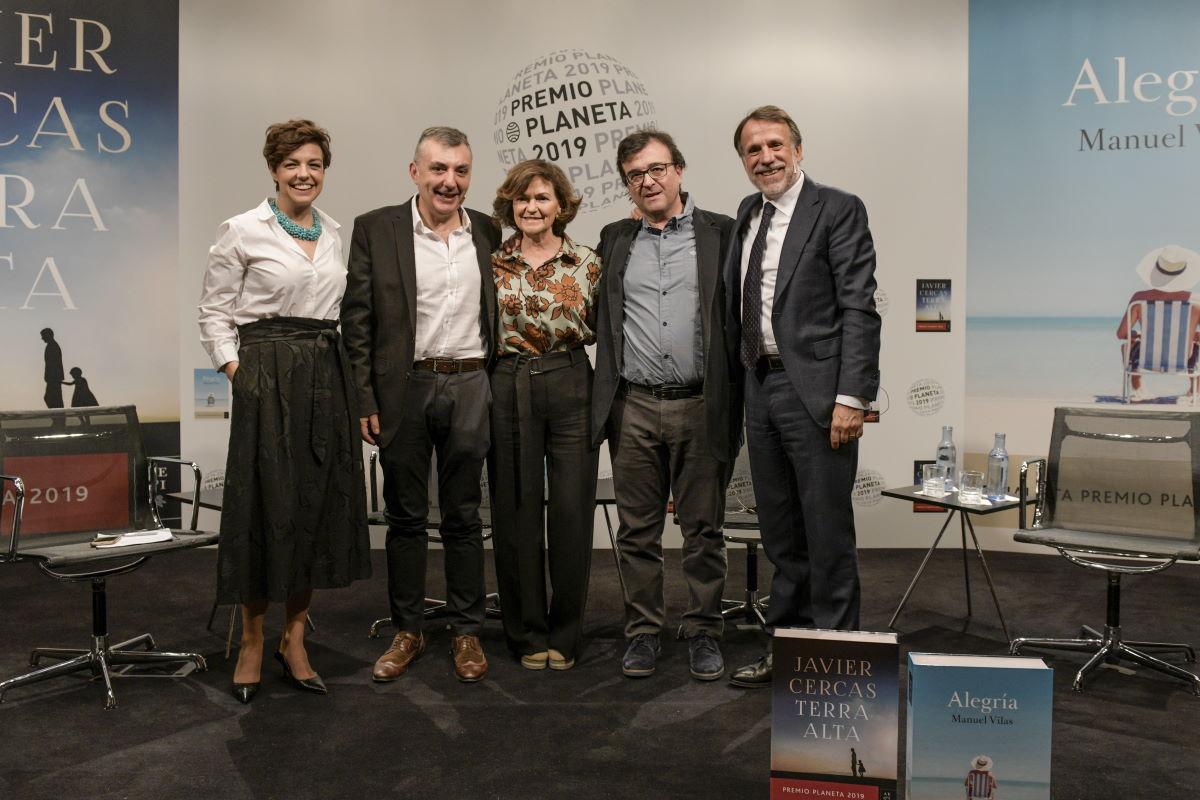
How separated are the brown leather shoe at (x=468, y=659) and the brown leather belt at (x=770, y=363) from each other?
1.35 m

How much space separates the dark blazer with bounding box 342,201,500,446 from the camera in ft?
10.6

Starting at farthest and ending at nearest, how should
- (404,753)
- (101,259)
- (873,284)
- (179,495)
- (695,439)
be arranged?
(101,259) < (179,495) < (695,439) < (873,284) < (404,753)

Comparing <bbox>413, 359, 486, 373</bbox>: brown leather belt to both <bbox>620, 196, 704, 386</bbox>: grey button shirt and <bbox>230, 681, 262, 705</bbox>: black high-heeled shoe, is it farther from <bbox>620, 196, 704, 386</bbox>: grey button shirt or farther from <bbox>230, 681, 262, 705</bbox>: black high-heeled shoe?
<bbox>230, 681, 262, 705</bbox>: black high-heeled shoe

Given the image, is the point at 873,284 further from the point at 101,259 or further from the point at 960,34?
the point at 101,259

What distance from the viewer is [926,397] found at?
5.38 meters

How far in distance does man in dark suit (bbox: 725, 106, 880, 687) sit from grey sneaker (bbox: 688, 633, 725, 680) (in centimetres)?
12

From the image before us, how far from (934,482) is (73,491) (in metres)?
3.21

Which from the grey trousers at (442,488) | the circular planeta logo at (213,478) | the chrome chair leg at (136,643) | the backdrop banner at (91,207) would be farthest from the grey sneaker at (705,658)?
the backdrop banner at (91,207)

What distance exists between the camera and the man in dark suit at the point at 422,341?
10.6 feet

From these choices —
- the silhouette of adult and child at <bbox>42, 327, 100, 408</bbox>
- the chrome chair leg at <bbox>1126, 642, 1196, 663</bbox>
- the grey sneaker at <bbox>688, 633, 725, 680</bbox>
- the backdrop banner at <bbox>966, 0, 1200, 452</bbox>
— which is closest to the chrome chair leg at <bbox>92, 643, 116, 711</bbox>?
the grey sneaker at <bbox>688, 633, 725, 680</bbox>

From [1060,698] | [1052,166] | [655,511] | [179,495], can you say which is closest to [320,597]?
[179,495]

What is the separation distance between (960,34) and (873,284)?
3.03m

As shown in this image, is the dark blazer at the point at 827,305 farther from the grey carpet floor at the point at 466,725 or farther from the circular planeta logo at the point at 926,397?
the circular planeta logo at the point at 926,397

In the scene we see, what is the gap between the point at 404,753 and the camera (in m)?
2.66
